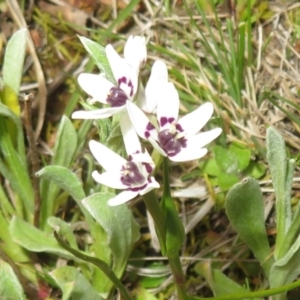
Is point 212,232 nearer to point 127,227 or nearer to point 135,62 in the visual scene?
point 127,227

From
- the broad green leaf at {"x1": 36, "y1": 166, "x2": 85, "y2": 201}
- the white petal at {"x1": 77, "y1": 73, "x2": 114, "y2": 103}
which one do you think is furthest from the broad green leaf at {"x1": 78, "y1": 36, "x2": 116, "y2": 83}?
the broad green leaf at {"x1": 36, "y1": 166, "x2": 85, "y2": 201}

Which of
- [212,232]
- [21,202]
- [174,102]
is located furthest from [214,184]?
[174,102]

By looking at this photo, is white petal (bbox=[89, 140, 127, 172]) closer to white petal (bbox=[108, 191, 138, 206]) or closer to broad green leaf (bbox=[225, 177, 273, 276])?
white petal (bbox=[108, 191, 138, 206])

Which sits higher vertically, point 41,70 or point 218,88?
point 41,70

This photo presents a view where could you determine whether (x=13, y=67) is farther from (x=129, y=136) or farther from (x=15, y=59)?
(x=129, y=136)

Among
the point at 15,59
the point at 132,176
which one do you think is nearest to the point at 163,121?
the point at 132,176

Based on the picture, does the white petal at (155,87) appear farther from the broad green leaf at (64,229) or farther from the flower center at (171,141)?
the broad green leaf at (64,229)

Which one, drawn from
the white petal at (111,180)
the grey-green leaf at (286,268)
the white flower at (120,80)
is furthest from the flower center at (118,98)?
the grey-green leaf at (286,268)
